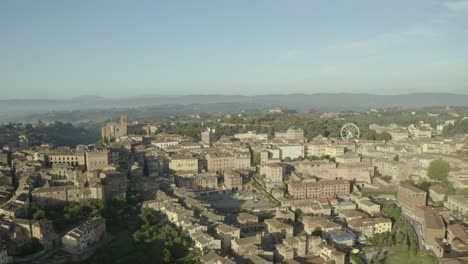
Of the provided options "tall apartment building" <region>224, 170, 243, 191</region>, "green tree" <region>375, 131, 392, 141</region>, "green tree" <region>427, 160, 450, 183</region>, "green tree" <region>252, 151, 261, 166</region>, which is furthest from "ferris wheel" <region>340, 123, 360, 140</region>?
"tall apartment building" <region>224, 170, 243, 191</region>

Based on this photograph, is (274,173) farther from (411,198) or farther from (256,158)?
(411,198)

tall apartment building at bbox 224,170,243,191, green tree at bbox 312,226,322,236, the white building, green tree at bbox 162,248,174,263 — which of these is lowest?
green tree at bbox 312,226,322,236

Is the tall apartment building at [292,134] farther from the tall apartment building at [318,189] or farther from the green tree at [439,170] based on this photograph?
A: the green tree at [439,170]

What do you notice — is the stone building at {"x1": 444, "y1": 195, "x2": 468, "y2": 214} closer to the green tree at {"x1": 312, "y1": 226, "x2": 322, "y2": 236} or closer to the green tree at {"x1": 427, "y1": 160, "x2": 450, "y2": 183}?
the green tree at {"x1": 427, "y1": 160, "x2": 450, "y2": 183}

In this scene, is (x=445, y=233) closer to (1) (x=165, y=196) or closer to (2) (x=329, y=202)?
(2) (x=329, y=202)

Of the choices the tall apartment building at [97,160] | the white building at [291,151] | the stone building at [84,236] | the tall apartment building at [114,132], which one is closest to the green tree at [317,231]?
the stone building at [84,236]

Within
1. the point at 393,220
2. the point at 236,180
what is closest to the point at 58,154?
the point at 236,180
